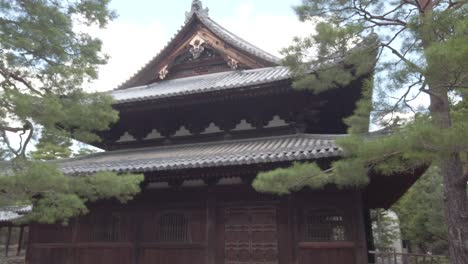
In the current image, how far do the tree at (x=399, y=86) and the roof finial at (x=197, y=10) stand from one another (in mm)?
6396

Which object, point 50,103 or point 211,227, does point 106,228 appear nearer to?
point 211,227

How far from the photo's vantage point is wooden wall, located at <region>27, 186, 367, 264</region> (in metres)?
7.71

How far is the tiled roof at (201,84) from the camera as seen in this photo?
9.10 meters

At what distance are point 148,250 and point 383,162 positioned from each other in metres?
6.04

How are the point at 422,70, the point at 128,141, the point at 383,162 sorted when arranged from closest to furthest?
the point at 422,70
the point at 383,162
the point at 128,141

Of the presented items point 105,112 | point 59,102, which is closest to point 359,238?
point 105,112

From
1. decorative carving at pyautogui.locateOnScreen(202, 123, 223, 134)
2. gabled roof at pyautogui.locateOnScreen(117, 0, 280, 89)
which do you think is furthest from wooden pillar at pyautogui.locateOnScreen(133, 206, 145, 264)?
gabled roof at pyautogui.locateOnScreen(117, 0, 280, 89)

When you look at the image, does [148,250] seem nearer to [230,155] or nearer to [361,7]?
[230,155]

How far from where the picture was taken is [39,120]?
592cm

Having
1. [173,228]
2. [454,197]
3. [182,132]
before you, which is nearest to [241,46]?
[182,132]

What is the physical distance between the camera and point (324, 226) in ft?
25.7

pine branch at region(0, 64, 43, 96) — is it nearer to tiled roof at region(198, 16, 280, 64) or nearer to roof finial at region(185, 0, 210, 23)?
tiled roof at region(198, 16, 280, 64)

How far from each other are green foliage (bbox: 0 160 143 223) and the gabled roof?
5667mm

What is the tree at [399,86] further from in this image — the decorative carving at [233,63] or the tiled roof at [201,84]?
the decorative carving at [233,63]
